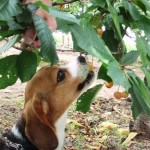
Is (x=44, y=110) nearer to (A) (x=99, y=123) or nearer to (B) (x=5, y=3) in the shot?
(B) (x=5, y=3)

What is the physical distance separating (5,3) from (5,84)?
106cm

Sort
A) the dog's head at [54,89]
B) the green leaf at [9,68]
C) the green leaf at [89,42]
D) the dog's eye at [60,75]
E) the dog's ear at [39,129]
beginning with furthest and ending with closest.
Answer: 1. the dog's eye at [60,75]
2. the dog's head at [54,89]
3. the dog's ear at [39,129]
4. the green leaf at [9,68]
5. the green leaf at [89,42]

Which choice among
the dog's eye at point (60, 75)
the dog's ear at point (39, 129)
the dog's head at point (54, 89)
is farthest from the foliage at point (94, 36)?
the dog's eye at point (60, 75)

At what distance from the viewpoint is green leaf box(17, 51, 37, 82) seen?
1682 mm

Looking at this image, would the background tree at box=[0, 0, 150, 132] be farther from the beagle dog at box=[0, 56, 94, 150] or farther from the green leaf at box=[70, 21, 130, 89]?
the beagle dog at box=[0, 56, 94, 150]

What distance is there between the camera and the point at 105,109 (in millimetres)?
5938

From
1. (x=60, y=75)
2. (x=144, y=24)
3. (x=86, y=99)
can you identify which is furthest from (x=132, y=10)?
(x=60, y=75)

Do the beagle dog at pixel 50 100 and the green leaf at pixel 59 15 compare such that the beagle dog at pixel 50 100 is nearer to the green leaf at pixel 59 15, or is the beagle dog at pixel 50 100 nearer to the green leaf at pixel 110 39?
the green leaf at pixel 110 39

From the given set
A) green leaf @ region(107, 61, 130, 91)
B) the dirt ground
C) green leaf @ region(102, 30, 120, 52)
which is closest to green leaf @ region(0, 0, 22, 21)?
green leaf @ region(107, 61, 130, 91)

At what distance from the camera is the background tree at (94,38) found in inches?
44.9

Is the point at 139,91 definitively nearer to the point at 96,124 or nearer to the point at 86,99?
the point at 86,99

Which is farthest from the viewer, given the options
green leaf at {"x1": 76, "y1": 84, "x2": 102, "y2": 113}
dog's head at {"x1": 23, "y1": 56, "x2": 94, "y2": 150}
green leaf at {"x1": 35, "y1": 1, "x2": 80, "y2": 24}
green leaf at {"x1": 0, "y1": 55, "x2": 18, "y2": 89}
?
dog's head at {"x1": 23, "y1": 56, "x2": 94, "y2": 150}

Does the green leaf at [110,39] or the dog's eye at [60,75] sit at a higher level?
the green leaf at [110,39]

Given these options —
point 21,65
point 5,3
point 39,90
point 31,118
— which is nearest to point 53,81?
point 39,90
